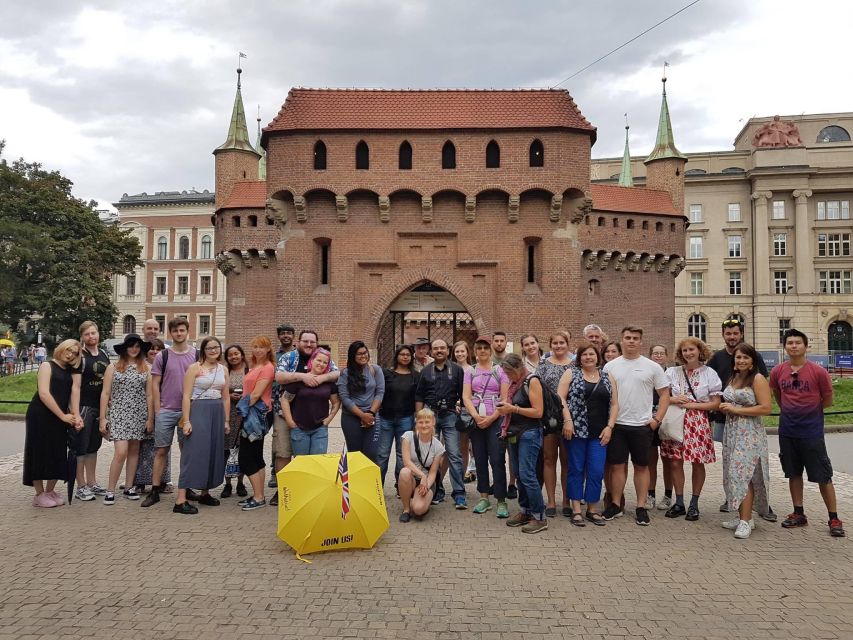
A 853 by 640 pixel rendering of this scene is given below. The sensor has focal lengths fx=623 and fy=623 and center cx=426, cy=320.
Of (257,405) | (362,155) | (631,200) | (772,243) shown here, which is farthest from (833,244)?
(257,405)

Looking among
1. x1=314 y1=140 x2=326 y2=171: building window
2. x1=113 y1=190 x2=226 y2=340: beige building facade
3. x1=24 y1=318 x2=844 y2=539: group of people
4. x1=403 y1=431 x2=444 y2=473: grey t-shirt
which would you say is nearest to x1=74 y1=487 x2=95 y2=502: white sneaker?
x1=24 y1=318 x2=844 y2=539: group of people

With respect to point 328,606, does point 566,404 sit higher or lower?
higher

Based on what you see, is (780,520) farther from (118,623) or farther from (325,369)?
(118,623)

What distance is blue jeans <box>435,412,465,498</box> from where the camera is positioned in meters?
7.20

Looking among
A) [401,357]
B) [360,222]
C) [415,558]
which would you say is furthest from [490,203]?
[415,558]

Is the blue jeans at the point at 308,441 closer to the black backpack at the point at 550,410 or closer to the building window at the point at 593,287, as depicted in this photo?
the black backpack at the point at 550,410

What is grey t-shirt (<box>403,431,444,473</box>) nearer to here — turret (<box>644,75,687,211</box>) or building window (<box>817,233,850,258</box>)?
turret (<box>644,75,687,211</box>)

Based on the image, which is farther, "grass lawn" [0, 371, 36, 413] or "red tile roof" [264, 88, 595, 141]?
"red tile roof" [264, 88, 595, 141]

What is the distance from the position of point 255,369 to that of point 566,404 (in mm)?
3623

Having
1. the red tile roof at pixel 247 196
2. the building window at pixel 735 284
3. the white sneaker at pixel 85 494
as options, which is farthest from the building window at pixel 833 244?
the white sneaker at pixel 85 494

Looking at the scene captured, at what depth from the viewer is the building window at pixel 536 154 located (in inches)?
786

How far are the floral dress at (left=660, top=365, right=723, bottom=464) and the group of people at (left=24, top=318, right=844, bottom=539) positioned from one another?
2cm

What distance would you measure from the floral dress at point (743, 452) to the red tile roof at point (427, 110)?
14.7 m

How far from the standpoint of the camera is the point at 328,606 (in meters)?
4.48
